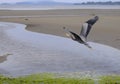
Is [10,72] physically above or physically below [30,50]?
above

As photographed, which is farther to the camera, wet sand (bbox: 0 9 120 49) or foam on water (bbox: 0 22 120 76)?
wet sand (bbox: 0 9 120 49)

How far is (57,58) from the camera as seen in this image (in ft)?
52.9

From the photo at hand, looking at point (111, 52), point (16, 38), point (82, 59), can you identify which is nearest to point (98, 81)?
point (82, 59)

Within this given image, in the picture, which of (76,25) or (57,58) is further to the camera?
(76,25)

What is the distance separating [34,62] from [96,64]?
8.36 feet

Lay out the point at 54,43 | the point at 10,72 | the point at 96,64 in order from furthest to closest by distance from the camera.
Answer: the point at 54,43 < the point at 96,64 < the point at 10,72

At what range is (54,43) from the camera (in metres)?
21.7

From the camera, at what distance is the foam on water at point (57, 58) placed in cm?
1356

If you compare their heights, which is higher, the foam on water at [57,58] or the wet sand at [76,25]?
the foam on water at [57,58]

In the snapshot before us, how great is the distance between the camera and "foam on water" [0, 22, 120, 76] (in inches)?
534

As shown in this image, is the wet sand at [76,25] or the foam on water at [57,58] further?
the wet sand at [76,25]

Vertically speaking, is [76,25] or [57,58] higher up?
[57,58]

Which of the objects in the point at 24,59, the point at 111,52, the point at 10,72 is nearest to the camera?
the point at 10,72

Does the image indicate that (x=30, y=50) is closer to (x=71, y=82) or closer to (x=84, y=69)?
(x=84, y=69)
